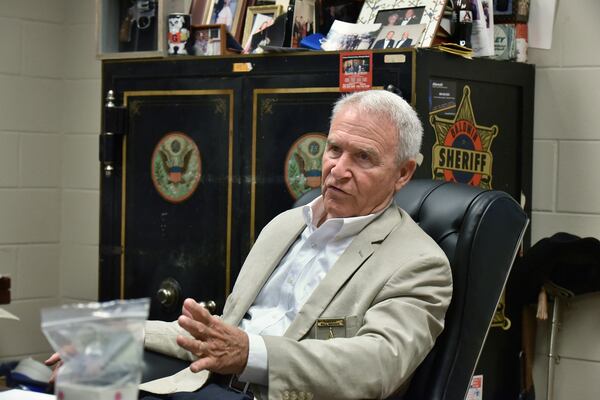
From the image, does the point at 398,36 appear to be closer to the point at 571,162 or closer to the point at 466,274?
the point at 571,162

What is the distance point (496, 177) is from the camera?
3248 millimetres

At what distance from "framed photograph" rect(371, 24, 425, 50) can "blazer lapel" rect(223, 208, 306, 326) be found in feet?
2.43

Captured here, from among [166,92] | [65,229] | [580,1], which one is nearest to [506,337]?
[580,1]

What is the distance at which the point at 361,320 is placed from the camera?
2.12m

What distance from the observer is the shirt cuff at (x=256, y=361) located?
6.29 feet

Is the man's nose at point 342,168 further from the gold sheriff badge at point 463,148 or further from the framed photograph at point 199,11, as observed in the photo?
the framed photograph at point 199,11

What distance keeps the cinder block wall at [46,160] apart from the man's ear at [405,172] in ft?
7.70

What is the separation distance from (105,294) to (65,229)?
104cm

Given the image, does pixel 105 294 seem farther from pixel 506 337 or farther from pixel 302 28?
pixel 506 337

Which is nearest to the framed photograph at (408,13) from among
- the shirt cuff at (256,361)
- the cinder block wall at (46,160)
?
the shirt cuff at (256,361)

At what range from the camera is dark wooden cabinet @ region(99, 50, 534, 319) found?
306 centimetres

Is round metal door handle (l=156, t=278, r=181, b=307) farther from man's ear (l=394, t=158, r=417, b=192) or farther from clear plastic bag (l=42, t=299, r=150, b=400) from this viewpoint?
clear plastic bag (l=42, t=299, r=150, b=400)

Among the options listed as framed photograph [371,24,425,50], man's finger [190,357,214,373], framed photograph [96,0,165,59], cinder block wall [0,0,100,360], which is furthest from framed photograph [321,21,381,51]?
cinder block wall [0,0,100,360]

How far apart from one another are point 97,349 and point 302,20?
2288mm
